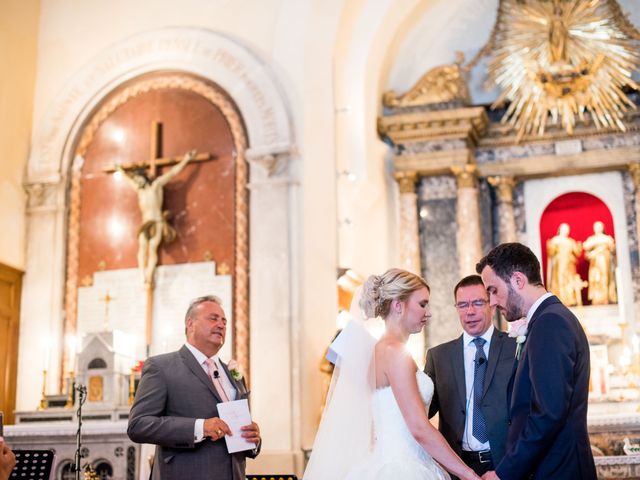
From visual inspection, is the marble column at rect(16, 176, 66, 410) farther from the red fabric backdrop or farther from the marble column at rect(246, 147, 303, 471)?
the red fabric backdrop

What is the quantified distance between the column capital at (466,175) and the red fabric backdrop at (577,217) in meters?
1.34

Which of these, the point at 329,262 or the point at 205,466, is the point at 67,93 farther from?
the point at 205,466

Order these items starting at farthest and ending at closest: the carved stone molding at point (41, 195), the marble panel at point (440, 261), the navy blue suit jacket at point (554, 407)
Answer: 1. the marble panel at point (440, 261)
2. the carved stone molding at point (41, 195)
3. the navy blue suit jacket at point (554, 407)

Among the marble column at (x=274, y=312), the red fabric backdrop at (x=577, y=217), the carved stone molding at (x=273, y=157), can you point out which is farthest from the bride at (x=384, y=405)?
the red fabric backdrop at (x=577, y=217)

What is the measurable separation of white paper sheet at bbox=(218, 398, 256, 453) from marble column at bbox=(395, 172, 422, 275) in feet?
23.4

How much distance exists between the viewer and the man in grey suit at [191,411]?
4.54 meters

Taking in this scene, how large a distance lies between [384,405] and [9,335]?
23.0 feet

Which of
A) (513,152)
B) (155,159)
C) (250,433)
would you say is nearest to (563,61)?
(513,152)

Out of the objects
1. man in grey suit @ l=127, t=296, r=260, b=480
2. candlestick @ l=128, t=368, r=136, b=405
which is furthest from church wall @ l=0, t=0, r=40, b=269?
man in grey suit @ l=127, t=296, r=260, b=480

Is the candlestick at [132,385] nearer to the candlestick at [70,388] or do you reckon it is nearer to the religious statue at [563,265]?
the candlestick at [70,388]

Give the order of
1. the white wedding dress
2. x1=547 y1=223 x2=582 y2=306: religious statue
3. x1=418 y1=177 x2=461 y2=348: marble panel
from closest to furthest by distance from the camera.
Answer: the white wedding dress, x1=418 y1=177 x2=461 y2=348: marble panel, x1=547 y1=223 x2=582 y2=306: religious statue

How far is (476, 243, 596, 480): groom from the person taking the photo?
337 cm

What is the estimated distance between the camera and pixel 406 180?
1184cm

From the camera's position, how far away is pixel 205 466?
463cm
